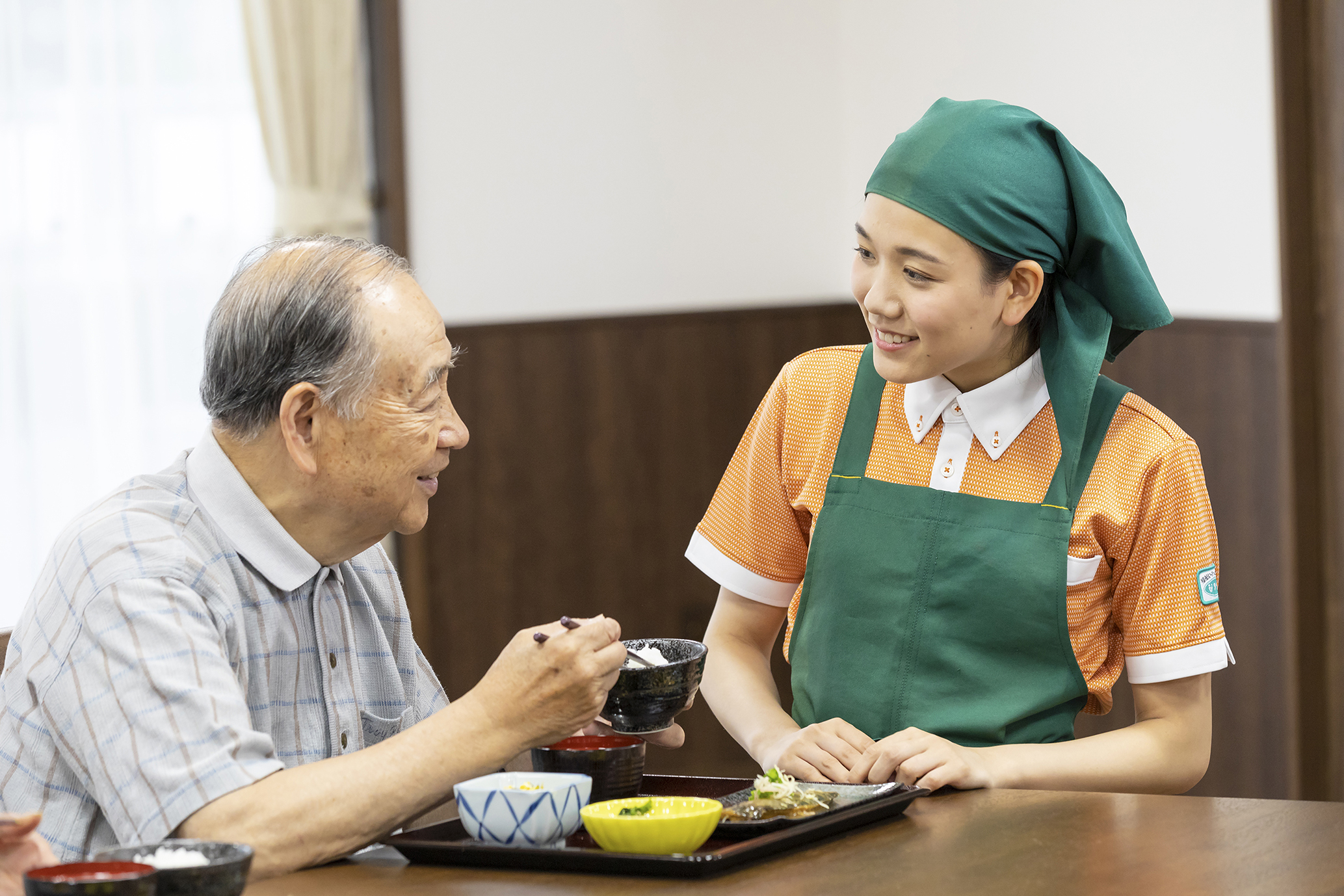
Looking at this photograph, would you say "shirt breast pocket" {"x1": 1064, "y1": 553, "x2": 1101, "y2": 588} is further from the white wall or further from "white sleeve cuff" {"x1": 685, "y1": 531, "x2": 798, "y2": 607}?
the white wall

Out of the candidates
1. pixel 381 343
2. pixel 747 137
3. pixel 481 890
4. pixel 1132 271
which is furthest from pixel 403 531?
pixel 747 137

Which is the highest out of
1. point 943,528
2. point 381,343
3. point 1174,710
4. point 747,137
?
point 747,137

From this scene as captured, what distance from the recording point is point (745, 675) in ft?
6.64

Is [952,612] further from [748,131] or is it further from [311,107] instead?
[748,131]

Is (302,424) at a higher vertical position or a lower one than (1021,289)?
lower

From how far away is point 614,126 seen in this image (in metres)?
4.40

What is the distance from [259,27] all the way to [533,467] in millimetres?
1431

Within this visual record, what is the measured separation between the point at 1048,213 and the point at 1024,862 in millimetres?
849

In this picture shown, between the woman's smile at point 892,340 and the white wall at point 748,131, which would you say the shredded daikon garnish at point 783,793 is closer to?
the woman's smile at point 892,340

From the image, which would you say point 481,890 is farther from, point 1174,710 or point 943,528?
point 1174,710

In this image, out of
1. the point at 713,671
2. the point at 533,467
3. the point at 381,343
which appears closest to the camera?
the point at 381,343

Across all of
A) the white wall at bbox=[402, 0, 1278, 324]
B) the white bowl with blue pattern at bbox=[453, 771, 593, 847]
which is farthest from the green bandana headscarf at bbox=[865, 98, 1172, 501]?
the white wall at bbox=[402, 0, 1278, 324]

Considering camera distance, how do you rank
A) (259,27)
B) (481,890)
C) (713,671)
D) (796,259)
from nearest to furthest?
(481,890) → (713,671) → (259,27) → (796,259)

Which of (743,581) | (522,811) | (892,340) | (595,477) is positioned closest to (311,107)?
(595,477)
